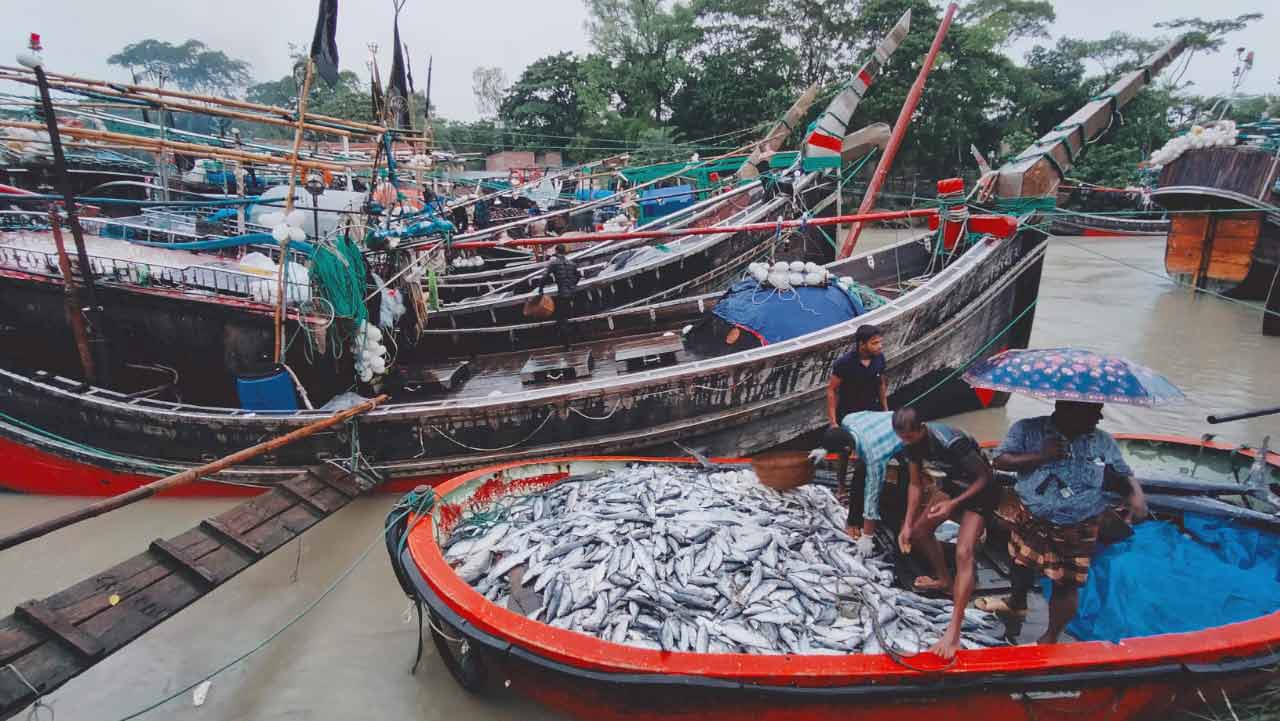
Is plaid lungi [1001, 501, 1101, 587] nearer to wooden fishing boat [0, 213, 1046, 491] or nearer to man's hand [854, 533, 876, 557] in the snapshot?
man's hand [854, 533, 876, 557]

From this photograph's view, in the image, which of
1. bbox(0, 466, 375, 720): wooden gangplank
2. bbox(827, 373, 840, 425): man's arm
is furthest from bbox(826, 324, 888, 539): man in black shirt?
bbox(0, 466, 375, 720): wooden gangplank

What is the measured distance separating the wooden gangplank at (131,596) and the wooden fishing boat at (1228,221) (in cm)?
1646

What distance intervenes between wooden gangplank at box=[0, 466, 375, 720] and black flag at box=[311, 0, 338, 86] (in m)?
4.19

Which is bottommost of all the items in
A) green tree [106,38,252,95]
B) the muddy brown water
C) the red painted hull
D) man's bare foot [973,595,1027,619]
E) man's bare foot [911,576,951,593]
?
the muddy brown water

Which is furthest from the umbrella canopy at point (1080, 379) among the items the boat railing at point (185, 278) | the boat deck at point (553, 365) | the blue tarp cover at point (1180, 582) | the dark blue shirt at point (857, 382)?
the boat railing at point (185, 278)

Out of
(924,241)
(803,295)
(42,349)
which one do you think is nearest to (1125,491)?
(803,295)

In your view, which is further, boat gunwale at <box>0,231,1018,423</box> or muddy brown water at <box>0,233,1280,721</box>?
boat gunwale at <box>0,231,1018,423</box>

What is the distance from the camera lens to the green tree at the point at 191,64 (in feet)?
284

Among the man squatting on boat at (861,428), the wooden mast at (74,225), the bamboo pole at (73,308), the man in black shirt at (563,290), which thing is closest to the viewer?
the man squatting on boat at (861,428)

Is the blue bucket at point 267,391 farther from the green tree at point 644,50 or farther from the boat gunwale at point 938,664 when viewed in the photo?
the green tree at point 644,50

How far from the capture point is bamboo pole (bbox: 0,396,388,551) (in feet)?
10.3

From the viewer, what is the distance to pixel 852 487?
13.0ft

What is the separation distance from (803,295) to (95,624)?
619 cm

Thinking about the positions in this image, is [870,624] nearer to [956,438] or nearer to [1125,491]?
[956,438]
